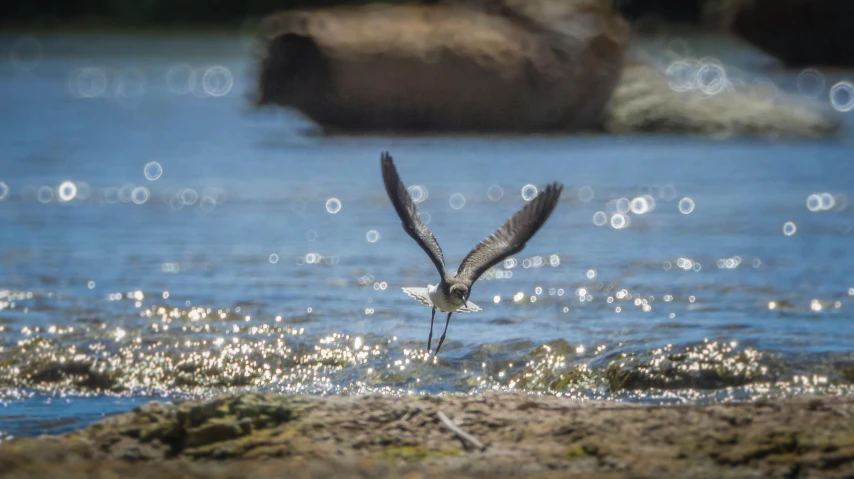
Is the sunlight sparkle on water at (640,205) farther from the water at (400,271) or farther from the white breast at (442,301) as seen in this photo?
the white breast at (442,301)

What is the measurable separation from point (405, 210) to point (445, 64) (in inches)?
494

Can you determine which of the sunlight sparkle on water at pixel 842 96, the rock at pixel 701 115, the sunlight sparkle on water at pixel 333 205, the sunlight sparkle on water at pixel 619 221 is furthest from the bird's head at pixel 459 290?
the sunlight sparkle on water at pixel 842 96

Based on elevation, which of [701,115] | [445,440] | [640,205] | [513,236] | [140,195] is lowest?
[445,440]

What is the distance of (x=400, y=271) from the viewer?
445 inches

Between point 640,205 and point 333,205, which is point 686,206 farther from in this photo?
point 333,205

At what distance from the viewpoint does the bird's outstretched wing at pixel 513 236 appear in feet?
24.3

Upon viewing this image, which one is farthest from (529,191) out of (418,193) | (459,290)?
(459,290)

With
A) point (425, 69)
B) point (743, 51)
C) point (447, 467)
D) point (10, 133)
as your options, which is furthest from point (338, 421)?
point (743, 51)

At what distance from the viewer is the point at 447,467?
5656 mm

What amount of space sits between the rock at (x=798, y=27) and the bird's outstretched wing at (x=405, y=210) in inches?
1012

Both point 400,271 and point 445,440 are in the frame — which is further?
point 400,271

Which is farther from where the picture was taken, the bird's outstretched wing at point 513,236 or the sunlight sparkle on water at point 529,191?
the sunlight sparkle on water at point 529,191

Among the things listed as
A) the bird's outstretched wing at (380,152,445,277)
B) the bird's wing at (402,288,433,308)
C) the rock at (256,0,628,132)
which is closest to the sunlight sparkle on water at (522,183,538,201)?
the rock at (256,0,628,132)

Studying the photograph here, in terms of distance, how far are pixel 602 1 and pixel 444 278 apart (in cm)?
1368
